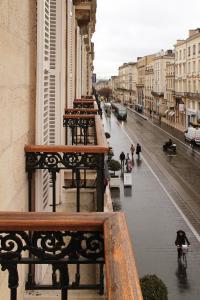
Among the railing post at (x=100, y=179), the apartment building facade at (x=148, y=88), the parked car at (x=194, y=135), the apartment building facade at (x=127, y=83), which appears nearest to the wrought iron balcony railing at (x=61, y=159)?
the railing post at (x=100, y=179)

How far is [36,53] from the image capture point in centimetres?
615

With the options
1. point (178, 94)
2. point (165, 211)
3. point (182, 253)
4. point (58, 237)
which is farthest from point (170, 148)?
point (58, 237)

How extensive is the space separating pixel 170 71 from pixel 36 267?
7507 centimetres

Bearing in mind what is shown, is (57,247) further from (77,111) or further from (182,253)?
(182,253)

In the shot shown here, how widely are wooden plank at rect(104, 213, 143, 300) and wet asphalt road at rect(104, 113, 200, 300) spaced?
38.0 feet

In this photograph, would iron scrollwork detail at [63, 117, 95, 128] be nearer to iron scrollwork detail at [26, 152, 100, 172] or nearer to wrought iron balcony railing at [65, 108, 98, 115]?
wrought iron balcony railing at [65, 108, 98, 115]

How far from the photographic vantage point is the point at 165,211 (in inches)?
960

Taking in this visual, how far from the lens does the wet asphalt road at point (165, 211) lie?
627 inches

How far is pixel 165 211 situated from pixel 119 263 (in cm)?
2214

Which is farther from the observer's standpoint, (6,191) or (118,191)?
(118,191)

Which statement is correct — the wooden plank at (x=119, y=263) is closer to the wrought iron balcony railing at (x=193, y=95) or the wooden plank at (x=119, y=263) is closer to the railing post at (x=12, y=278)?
the railing post at (x=12, y=278)

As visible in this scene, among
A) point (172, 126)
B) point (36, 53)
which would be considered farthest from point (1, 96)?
point (172, 126)

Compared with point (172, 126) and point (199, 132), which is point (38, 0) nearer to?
point (199, 132)

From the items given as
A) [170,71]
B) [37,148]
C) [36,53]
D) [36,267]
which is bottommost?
[36,267]
